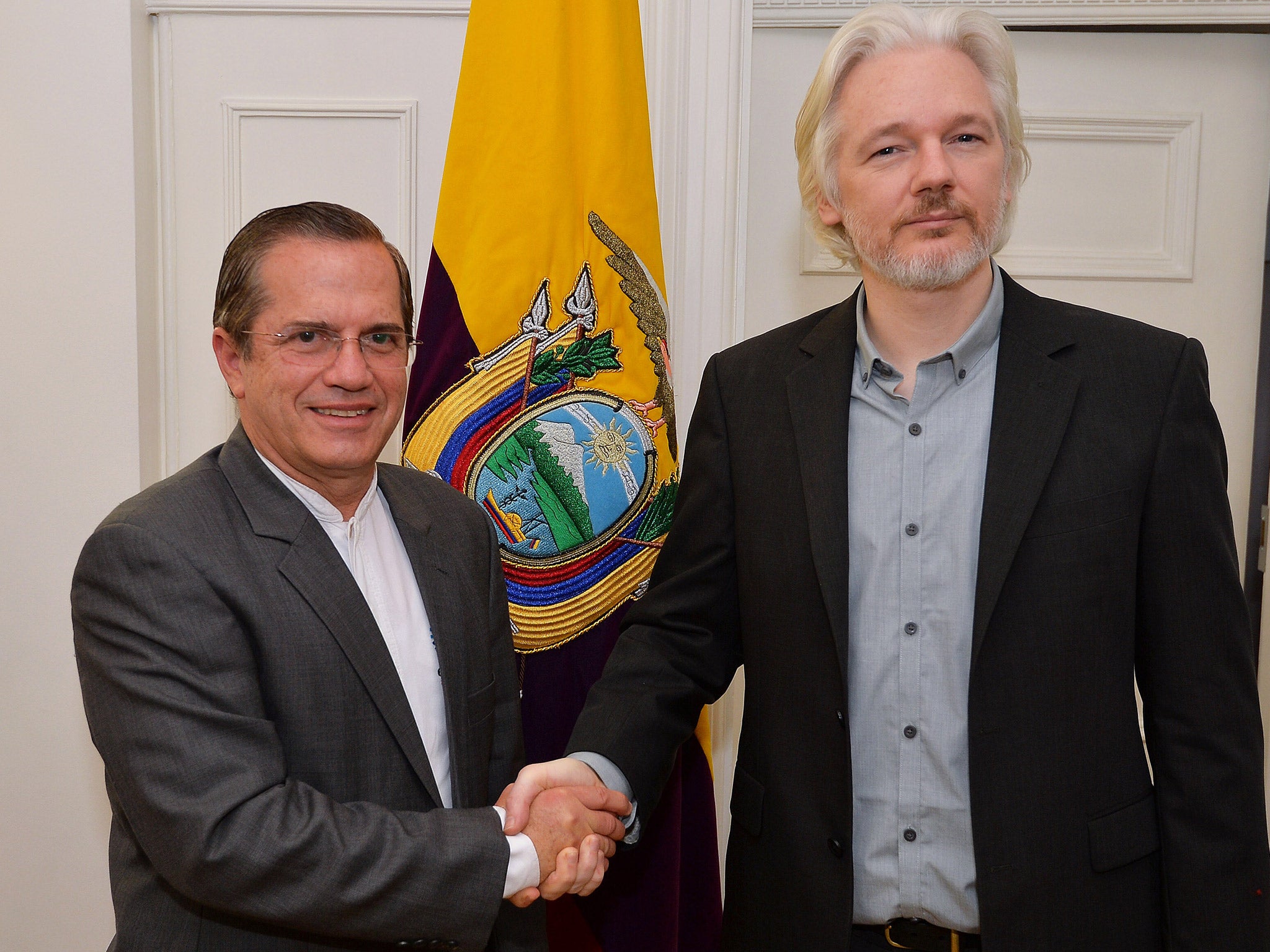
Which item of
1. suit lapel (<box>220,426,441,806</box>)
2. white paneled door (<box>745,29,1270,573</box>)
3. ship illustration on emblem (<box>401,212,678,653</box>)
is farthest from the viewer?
white paneled door (<box>745,29,1270,573</box>)

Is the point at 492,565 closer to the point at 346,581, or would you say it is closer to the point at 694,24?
the point at 346,581

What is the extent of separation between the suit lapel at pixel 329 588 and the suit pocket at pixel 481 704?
103 mm

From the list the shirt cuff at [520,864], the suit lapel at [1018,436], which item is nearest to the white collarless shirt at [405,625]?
the shirt cuff at [520,864]

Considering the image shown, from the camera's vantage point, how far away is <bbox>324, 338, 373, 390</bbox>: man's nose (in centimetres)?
129

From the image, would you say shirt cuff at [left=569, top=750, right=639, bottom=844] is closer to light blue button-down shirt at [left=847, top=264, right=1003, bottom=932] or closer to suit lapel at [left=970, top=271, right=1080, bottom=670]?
light blue button-down shirt at [left=847, top=264, right=1003, bottom=932]

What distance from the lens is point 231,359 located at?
1.34 metres

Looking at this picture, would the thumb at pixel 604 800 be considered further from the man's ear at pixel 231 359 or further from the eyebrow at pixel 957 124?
the eyebrow at pixel 957 124

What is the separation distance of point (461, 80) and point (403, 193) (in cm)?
50

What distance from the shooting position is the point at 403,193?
2297mm

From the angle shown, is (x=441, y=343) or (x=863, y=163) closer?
(x=863, y=163)

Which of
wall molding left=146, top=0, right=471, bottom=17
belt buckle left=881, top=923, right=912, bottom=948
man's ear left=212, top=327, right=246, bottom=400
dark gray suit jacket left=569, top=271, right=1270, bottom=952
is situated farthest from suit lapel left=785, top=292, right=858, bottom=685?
wall molding left=146, top=0, right=471, bottom=17

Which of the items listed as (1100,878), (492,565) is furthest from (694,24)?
(1100,878)

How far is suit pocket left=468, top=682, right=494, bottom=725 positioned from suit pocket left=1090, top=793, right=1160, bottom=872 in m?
0.81

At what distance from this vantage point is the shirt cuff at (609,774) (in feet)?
4.99
